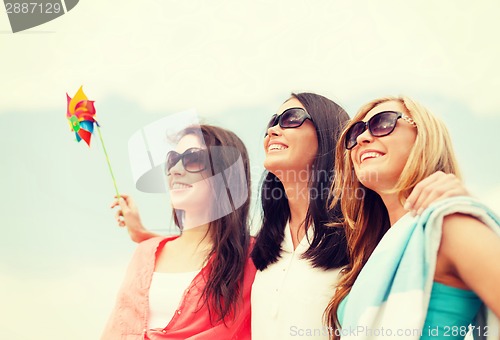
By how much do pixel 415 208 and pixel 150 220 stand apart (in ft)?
6.69

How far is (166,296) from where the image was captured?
288 centimetres

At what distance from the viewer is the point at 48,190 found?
4.80 metres

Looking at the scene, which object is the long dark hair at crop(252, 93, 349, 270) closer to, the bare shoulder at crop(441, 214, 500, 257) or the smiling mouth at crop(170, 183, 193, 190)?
the smiling mouth at crop(170, 183, 193, 190)

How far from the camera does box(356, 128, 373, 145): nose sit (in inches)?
88.7

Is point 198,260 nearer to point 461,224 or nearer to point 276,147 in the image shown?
point 276,147

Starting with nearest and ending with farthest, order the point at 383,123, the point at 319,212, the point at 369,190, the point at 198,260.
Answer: the point at 383,123
the point at 369,190
the point at 319,212
the point at 198,260

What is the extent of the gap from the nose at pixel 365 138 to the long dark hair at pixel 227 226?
1.01 metres

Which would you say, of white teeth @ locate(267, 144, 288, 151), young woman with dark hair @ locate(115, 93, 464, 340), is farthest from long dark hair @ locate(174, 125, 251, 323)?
white teeth @ locate(267, 144, 288, 151)

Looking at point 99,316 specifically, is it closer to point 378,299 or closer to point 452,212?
point 378,299

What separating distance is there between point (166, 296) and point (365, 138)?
1.38 m

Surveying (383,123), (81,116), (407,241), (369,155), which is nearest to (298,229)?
(369,155)

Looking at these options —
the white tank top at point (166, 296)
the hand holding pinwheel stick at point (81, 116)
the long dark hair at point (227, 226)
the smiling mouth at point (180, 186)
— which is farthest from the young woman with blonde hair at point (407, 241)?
the hand holding pinwheel stick at point (81, 116)

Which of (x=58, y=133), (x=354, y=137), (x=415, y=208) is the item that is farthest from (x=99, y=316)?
(x=415, y=208)

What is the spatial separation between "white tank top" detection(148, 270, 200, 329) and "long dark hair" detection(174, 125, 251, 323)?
0.14 meters
